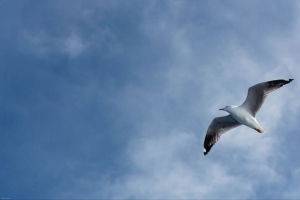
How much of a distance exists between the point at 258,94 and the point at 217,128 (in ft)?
10.7

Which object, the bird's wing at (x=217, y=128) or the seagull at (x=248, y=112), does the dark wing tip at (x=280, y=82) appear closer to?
the seagull at (x=248, y=112)

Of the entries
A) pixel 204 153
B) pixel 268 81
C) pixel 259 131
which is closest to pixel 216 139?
pixel 204 153

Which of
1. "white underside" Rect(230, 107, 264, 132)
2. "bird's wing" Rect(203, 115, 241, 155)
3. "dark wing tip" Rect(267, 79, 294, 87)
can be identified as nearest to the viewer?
"dark wing tip" Rect(267, 79, 294, 87)

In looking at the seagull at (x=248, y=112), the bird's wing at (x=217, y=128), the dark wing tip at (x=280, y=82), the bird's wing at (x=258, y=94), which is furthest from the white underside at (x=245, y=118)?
the dark wing tip at (x=280, y=82)

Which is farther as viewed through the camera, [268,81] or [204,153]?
[204,153]

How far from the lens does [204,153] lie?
906 inches

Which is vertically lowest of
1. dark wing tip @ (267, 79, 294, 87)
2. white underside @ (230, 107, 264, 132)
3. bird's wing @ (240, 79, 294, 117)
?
white underside @ (230, 107, 264, 132)

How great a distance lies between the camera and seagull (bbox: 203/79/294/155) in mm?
19953

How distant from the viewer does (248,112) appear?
68.0 ft

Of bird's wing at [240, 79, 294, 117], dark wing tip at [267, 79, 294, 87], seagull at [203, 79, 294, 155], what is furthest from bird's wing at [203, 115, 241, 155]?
dark wing tip at [267, 79, 294, 87]

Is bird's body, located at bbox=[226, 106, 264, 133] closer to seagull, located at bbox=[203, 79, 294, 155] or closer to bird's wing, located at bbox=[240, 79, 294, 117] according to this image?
seagull, located at bbox=[203, 79, 294, 155]

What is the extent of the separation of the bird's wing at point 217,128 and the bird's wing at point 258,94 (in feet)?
4.54

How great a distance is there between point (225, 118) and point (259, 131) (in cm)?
209

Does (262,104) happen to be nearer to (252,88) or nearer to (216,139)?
(252,88)
